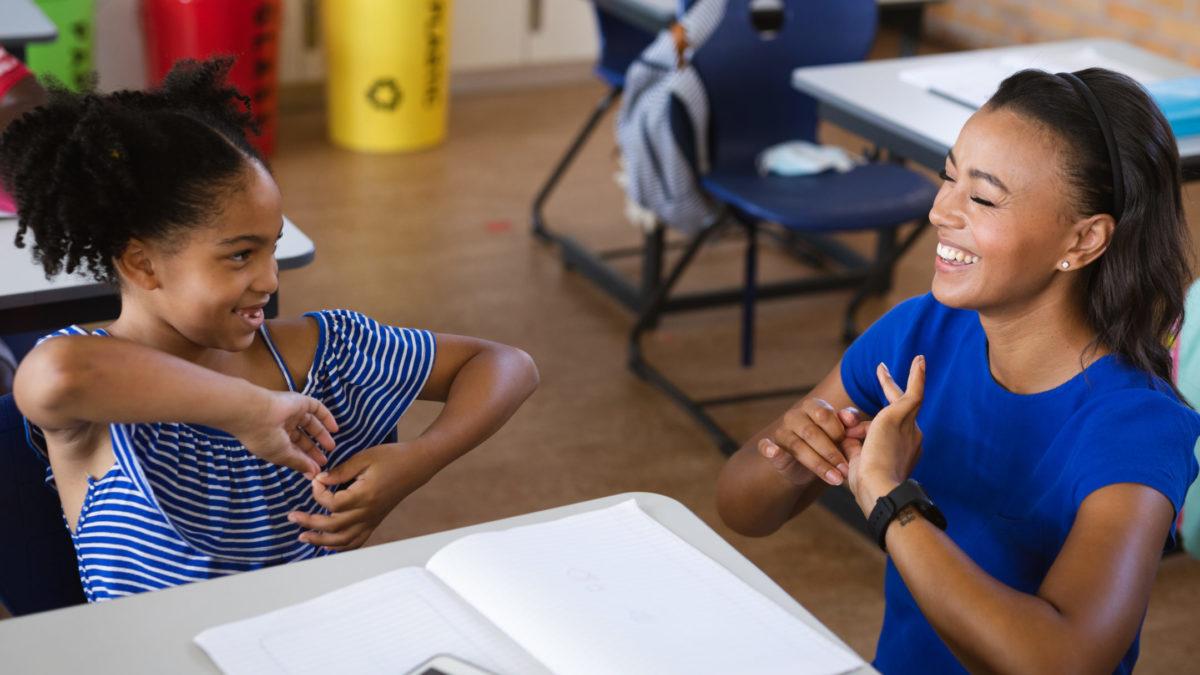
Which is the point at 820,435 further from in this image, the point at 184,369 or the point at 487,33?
the point at 487,33

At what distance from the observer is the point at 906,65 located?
9.44 feet

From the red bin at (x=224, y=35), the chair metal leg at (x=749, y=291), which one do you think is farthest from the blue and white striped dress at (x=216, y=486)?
the red bin at (x=224, y=35)

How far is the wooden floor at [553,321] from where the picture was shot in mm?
2492

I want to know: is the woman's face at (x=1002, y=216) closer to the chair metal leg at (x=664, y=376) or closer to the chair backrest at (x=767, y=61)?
the chair metal leg at (x=664, y=376)

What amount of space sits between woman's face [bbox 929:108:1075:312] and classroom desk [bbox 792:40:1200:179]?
97 cm

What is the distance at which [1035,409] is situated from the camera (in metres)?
1.32

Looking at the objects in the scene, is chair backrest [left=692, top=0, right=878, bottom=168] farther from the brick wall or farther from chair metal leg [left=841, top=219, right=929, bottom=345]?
the brick wall

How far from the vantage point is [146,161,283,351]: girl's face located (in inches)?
49.0

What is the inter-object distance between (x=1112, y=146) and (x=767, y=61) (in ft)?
5.99

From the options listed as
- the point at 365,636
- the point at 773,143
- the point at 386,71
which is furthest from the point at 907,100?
the point at 386,71

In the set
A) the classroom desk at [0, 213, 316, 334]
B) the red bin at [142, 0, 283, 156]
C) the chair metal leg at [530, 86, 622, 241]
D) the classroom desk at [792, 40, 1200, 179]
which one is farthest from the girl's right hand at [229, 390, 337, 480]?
the red bin at [142, 0, 283, 156]

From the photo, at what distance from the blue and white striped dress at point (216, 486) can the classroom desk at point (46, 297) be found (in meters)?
0.40

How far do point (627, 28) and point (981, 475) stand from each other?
A: 240cm

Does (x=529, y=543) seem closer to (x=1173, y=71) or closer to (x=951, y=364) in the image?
(x=951, y=364)
